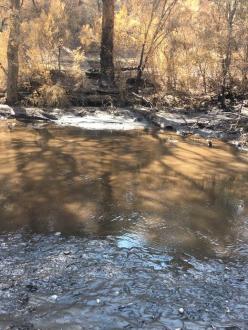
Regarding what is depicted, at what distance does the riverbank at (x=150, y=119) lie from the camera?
1450 cm

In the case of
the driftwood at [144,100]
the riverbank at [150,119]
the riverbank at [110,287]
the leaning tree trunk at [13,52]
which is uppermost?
the leaning tree trunk at [13,52]

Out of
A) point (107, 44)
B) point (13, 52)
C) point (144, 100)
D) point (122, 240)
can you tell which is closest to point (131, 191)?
point (122, 240)

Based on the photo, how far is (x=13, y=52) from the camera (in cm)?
1709

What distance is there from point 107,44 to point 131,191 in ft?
36.3

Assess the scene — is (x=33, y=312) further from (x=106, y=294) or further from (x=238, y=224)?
(x=238, y=224)

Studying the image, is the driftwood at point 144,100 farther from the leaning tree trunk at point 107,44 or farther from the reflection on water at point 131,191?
the reflection on water at point 131,191

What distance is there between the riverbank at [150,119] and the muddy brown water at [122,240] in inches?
119

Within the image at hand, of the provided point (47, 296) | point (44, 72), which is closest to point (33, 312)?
point (47, 296)

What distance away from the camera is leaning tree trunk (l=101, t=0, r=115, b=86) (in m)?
18.2

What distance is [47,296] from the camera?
16.4ft

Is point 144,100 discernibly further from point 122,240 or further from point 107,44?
point 122,240

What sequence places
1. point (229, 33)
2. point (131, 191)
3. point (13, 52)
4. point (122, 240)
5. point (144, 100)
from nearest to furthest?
point (122, 240) < point (131, 191) < point (229, 33) < point (13, 52) < point (144, 100)

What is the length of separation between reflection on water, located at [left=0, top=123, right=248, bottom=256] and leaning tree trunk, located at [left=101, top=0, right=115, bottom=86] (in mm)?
6048

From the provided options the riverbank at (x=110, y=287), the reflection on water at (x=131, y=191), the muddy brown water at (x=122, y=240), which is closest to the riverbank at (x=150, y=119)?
the reflection on water at (x=131, y=191)
